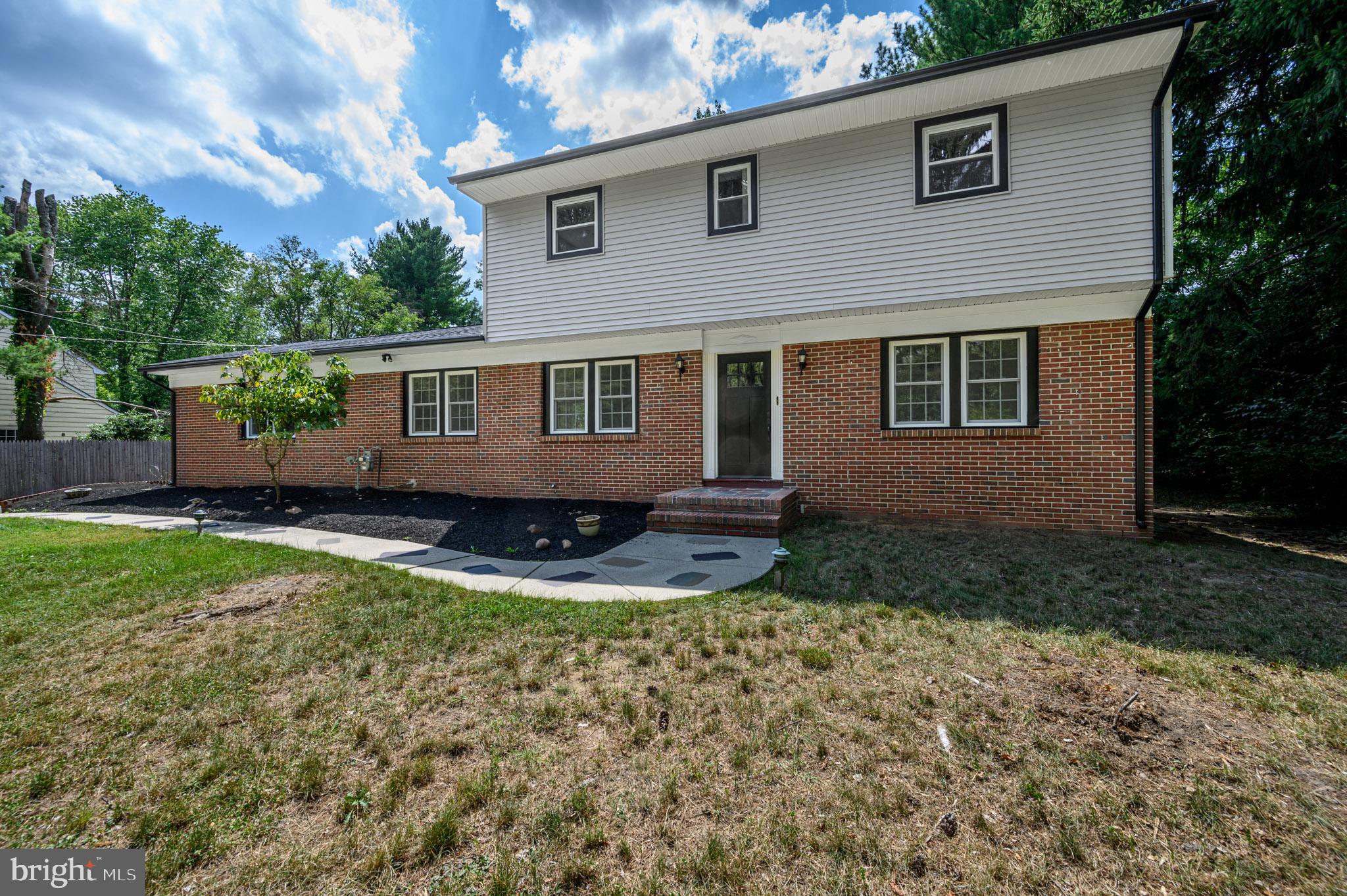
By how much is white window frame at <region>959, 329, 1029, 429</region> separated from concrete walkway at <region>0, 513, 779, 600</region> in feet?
11.4

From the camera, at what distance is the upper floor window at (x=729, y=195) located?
750 cm

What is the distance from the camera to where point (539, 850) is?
1.72 m

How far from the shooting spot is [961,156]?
261 inches

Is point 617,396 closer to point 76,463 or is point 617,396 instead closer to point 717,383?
point 717,383

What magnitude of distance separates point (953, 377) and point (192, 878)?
8.20m

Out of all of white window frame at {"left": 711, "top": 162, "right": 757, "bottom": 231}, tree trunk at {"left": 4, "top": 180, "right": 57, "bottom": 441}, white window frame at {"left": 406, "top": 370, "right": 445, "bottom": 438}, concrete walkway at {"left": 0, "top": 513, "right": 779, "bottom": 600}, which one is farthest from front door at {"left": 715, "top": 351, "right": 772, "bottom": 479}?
tree trunk at {"left": 4, "top": 180, "right": 57, "bottom": 441}

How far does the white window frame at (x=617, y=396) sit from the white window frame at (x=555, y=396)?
139 millimetres

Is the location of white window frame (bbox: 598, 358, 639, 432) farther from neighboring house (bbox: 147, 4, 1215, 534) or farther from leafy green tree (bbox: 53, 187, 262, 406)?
leafy green tree (bbox: 53, 187, 262, 406)

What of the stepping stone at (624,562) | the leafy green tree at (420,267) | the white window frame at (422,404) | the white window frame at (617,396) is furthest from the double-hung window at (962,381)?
the leafy green tree at (420,267)

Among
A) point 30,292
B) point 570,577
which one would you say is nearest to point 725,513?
point 570,577

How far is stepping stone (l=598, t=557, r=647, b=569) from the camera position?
5316mm

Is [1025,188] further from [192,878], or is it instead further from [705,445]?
[192,878]

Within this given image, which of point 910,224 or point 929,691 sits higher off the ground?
point 910,224

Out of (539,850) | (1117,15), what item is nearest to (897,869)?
(539,850)
